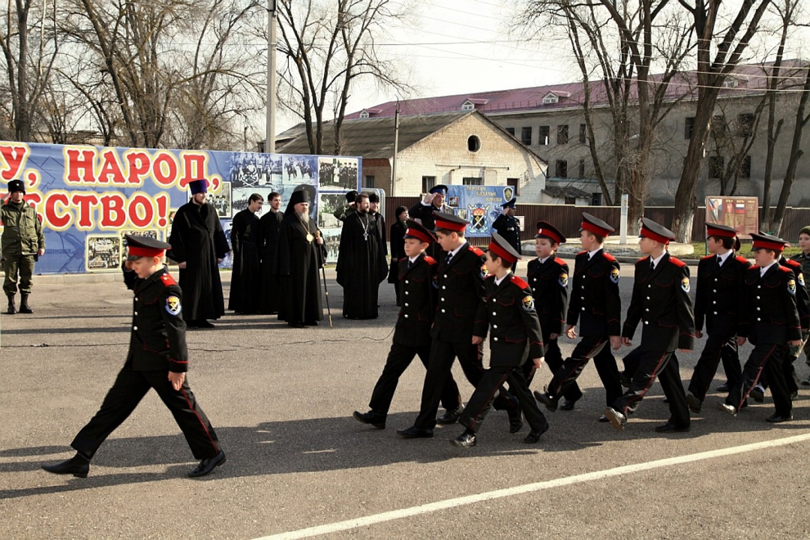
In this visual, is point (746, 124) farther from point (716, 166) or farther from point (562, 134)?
point (562, 134)

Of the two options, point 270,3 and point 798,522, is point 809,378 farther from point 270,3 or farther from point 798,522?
point 270,3

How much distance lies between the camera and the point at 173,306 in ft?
18.5

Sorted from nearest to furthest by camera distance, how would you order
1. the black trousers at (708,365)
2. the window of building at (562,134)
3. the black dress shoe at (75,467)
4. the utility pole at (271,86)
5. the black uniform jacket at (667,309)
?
the black dress shoe at (75,467)
the black uniform jacket at (667,309)
the black trousers at (708,365)
the utility pole at (271,86)
the window of building at (562,134)

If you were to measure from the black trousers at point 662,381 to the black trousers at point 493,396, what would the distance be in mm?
728

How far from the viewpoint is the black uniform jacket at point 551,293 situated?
7.51 meters

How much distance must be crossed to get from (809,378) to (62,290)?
1259 cm

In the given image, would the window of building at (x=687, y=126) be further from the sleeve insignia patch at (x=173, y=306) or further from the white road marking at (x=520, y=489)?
the sleeve insignia patch at (x=173, y=306)

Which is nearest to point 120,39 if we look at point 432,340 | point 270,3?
point 270,3

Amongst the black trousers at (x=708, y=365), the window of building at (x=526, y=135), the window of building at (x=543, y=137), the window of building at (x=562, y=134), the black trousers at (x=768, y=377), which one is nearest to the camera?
the black trousers at (x=768, y=377)

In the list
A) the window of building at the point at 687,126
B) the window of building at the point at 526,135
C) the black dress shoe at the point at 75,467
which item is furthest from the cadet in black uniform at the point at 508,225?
the window of building at the point at 526,135

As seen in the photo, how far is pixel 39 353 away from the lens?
974 centimetres

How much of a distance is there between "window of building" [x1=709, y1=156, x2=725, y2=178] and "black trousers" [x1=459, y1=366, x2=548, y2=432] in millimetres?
52930

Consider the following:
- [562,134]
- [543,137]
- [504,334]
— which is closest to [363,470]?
[504,334]

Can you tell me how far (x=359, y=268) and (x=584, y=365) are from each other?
619 cm
